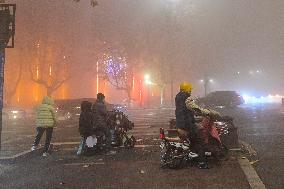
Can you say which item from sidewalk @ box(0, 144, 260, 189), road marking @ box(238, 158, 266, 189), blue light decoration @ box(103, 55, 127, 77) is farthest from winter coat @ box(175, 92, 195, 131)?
blue light decoration @ box(103, 55, 127, 77)

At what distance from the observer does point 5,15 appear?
12.2 m

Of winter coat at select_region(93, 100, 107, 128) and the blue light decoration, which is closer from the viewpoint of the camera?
winter coat at select_region(93, 100, 107, 128)

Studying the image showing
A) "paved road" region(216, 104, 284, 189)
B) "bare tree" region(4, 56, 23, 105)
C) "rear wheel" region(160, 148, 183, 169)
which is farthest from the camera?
"bare tree" region(4, 56, 23, 105)

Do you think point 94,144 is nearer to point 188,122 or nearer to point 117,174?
point 117,174

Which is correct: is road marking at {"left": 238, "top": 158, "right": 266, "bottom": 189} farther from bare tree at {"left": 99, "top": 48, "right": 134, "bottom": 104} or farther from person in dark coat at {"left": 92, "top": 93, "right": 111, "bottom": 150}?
bare tree at {"left": 99, "top": 48, "right": 134, "bottom": 104}

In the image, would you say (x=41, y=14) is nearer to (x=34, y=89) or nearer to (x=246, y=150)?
(x=34, y=89)

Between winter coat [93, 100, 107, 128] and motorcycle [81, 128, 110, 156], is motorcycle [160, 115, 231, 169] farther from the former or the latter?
winter coat [93, 100, 107, 128]

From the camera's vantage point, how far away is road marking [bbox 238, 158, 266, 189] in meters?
7.63

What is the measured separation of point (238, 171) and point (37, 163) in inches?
224

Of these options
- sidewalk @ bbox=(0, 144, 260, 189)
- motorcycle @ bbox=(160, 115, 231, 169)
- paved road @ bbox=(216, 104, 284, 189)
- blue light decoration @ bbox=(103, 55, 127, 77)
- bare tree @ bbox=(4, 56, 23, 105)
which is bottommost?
sidewalk @ bbox=(0, 144, 260, 189)

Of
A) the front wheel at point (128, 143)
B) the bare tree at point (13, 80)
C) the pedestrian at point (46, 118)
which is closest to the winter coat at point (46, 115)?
the pedestrian at point (46, 118)

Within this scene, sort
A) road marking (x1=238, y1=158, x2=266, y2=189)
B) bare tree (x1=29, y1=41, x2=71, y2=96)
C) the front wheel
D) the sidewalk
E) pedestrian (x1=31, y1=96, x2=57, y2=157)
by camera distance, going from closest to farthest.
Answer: road marking (x1=238, y1=158, x2=266, y2=189), the sidewalk, pedestrian (x1=31, y1=96, x2=57, y2=157), the front wheel, bare tree (x1=29, y1=41, x2=71, y2=96)

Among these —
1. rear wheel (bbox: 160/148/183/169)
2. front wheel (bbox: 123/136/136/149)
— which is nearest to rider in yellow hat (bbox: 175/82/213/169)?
rear wheel (bbox: 160/148/183/169)

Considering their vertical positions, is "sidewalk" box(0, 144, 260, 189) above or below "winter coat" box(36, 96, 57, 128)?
below
